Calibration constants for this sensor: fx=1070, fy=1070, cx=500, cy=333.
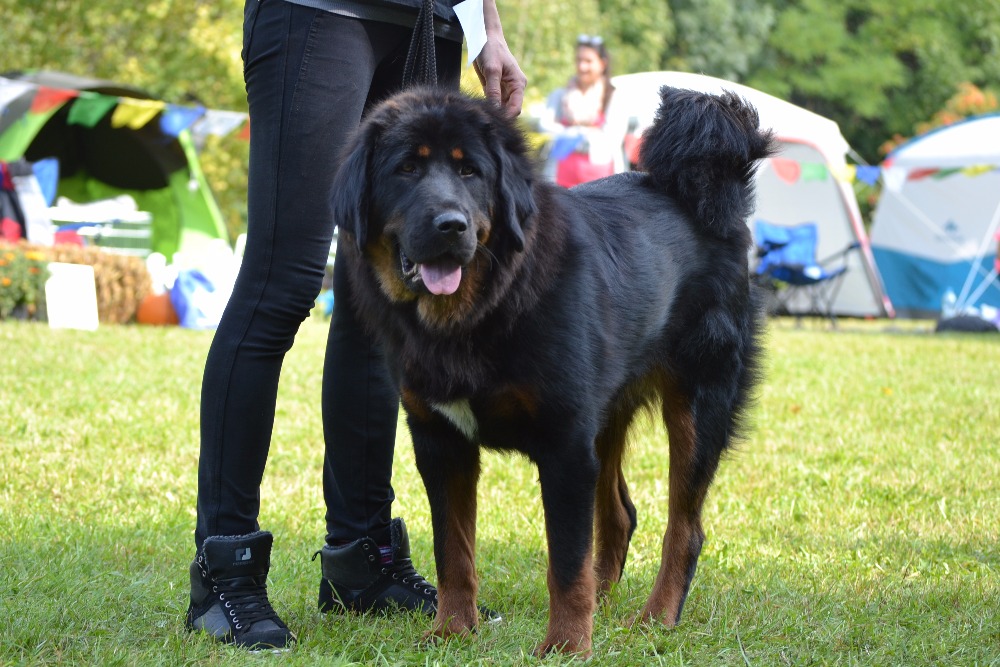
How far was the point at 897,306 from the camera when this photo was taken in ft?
55.6

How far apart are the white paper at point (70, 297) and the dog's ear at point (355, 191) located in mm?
8535

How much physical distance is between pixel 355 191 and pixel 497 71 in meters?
0.70

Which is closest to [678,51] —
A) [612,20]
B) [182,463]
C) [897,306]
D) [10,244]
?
[612,20]

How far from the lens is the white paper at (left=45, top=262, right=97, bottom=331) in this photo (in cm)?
1045

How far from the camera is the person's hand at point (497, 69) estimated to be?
3.01 metres

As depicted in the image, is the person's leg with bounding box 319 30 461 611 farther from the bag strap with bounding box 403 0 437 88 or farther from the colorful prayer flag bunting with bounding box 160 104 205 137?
the colorful prayer flag bunting with bounding box 160 104 205 137

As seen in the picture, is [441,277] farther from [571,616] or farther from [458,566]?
[571,616]

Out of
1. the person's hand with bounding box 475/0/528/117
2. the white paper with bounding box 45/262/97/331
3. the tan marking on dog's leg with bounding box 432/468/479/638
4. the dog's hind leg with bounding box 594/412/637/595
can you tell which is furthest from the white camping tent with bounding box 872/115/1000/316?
the tan marking on dog's leg with bounding box 432/468/479/638

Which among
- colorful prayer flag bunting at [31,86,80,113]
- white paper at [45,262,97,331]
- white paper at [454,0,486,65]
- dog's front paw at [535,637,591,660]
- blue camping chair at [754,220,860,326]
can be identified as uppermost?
white paper at [454,0,486,65]

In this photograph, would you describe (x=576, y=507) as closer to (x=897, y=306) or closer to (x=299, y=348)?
(x=299, y=348)

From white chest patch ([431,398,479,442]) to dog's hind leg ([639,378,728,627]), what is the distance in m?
0.82

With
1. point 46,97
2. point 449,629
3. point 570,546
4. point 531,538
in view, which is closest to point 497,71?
point 570,546

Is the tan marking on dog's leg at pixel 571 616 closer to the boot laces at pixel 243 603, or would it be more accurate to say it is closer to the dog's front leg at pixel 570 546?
the dog's front leg at pixel 570 546

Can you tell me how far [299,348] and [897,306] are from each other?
10919 millimetres
